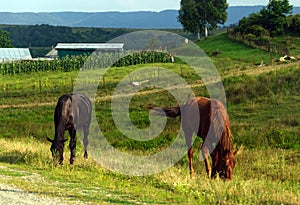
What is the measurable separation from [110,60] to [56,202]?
141 ft

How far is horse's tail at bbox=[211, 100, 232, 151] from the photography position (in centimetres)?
1188

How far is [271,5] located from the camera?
2191 inches

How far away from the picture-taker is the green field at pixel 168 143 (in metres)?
10.0

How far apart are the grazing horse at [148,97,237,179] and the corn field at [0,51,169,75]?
119 feet

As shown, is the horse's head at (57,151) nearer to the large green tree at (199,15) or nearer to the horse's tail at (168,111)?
the horse's tail at (168,111)

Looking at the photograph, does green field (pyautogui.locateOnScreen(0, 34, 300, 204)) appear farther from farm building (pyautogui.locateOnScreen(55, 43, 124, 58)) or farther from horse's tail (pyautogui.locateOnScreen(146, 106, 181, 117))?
farm building (pyautogui.locateOnScreen(55, 43, 124, 58))

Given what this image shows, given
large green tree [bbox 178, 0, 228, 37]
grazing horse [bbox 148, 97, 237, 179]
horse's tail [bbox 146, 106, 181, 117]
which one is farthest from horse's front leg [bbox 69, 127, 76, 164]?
large green tree [bbox 178, 0, 228, 37]

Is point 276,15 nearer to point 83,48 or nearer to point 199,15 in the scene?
point 199,15

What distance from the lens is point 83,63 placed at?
175ft

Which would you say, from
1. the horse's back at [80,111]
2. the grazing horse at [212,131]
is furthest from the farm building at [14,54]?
the grazing horse at [212,131]

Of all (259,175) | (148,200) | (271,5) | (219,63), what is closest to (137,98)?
(219,63)

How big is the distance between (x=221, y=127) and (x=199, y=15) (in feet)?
201

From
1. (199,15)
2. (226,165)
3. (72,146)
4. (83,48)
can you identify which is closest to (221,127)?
(226,165)

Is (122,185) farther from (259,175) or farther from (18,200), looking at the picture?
(259,175)
